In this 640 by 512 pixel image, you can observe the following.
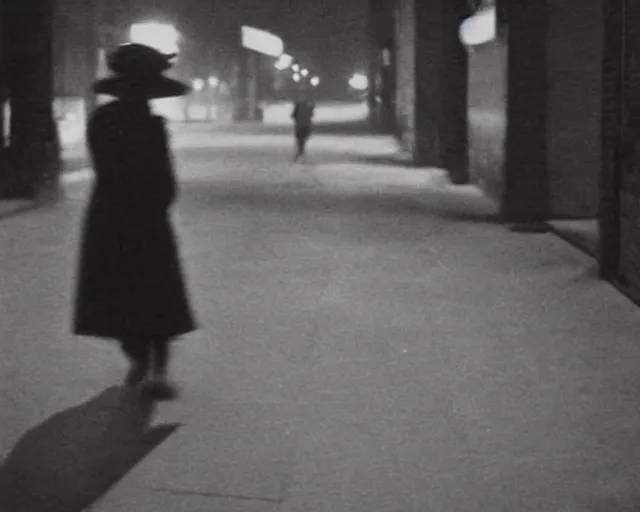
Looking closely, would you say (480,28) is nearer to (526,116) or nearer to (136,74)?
(526,116)

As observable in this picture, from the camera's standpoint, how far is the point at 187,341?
8.56m

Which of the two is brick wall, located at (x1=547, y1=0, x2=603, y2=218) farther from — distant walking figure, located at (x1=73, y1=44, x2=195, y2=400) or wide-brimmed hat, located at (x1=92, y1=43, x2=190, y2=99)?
wide-brimmed hat, located at (x1=92, y1=43, x2=190, y2=99)

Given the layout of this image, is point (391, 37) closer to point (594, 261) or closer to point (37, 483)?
point (594, 261)

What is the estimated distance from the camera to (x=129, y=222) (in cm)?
677

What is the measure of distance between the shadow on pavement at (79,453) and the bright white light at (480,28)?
1153 centimetres

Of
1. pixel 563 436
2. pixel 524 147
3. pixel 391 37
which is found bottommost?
pixel 563 436

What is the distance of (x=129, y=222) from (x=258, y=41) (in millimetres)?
57232

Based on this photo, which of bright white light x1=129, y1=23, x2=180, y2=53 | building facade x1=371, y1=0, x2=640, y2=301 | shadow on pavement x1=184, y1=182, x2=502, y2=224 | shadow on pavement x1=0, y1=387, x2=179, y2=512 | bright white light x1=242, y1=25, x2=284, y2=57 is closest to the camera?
shadow on pavement x1=0, y1=387, x2=179, y2=512

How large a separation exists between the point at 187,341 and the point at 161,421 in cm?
211

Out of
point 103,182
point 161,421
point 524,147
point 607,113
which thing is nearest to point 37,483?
point 161,421

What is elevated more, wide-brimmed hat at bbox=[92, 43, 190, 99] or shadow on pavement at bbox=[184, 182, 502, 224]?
wide-brimmed hat at bbox=[92, 43, 190, 99]

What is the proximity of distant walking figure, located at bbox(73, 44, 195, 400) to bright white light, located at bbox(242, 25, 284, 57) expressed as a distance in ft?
179

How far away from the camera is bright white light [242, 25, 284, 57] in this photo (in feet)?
199

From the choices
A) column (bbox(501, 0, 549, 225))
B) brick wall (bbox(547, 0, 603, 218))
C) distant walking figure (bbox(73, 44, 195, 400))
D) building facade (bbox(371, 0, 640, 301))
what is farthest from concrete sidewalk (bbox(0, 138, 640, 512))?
brick wall (bbox(547, 0, 603, 218))
